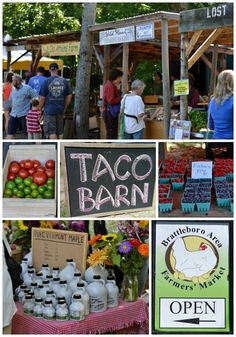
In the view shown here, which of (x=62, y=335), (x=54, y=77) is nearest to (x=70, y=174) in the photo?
(x=62, y=335)

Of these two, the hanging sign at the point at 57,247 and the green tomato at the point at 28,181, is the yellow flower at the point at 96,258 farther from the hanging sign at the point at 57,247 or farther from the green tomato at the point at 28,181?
the green tomato at the point at 28,181

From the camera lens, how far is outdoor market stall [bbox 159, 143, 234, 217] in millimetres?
3850

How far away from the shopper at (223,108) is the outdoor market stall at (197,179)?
2.02 feet

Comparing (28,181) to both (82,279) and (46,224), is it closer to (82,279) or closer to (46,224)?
(46,224)

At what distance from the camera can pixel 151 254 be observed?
3.57m

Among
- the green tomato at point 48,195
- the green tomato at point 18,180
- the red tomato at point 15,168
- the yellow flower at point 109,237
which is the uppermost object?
the red tomato at point 15,168

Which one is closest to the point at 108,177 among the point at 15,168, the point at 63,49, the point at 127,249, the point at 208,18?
the point at 15,168

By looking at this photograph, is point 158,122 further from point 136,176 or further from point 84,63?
point 136,176

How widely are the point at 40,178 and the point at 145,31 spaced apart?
464 centimetres

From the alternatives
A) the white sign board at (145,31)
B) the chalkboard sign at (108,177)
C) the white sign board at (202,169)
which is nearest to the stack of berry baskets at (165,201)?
the white sign board at (202,169)

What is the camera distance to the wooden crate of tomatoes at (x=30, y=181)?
11.1ft

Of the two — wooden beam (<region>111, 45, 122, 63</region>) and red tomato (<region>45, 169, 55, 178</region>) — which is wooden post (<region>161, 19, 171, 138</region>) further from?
red tomato (<region>45, 169, 55, 178</region>)

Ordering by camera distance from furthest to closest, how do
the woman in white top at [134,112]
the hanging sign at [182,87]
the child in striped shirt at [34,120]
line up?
the child in striped shirt at [34,120] → the woman in white top at [134,112] → the hanging sign at [182,87]

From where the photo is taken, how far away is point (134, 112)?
6797 millimetres
